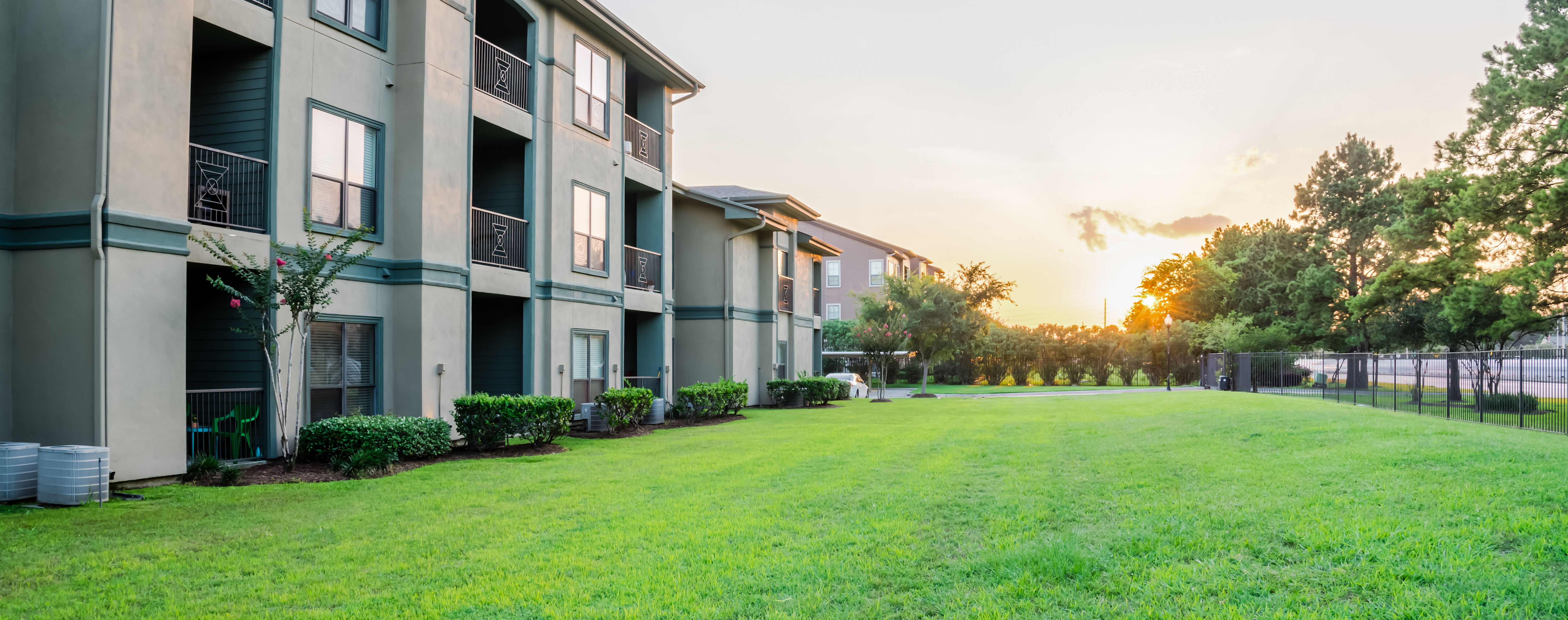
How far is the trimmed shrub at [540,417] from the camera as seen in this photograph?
44.3 ft

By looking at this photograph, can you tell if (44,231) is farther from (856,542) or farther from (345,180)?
(856,542)

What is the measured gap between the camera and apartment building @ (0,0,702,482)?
9336 millimetres

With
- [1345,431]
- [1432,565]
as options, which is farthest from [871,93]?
[1432,565]

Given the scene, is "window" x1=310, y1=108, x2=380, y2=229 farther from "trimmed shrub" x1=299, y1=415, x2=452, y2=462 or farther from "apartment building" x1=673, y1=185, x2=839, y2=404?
"apartment building" x1=673, y1=185, x2=839, y2=404

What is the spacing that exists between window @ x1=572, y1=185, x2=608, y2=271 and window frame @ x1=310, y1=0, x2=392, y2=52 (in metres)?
4.81

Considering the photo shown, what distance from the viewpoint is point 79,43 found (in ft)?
30.9

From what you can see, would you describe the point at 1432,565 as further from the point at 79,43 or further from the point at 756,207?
the point at 756,207

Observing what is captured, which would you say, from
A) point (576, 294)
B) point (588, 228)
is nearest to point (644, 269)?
point (588, 228)

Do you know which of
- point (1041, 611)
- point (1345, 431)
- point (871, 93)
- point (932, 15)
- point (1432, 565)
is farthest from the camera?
point (871, 93)

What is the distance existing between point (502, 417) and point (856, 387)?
79.5 feet

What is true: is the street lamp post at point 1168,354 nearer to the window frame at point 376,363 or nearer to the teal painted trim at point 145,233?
the window frame at point 376,363

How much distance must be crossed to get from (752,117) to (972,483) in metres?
20.0

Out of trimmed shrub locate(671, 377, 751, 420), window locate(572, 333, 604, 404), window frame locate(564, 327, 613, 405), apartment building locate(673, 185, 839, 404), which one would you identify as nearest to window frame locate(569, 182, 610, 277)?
window frame locate(564, 327, 613, 405)

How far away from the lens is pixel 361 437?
35.8ft
